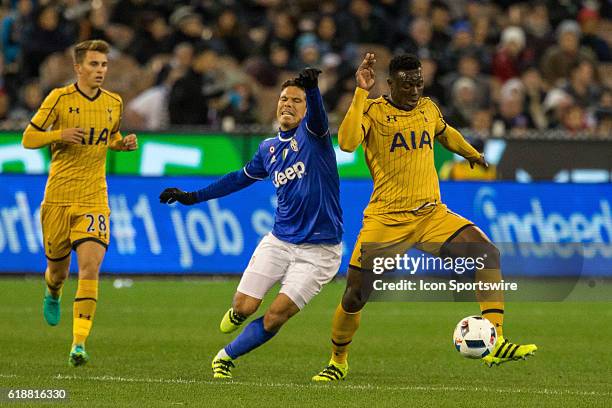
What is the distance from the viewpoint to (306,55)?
805 inches

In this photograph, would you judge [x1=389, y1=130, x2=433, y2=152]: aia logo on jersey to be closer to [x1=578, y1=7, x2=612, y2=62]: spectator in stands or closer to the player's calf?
the player's calf

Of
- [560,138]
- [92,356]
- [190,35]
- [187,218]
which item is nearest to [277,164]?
[92,356]

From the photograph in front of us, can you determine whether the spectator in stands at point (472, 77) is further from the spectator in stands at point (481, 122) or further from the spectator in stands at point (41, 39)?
the spectator in stands at point (41, 39)

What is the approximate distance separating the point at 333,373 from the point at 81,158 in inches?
108

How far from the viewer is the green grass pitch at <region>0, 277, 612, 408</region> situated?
29.0 feet

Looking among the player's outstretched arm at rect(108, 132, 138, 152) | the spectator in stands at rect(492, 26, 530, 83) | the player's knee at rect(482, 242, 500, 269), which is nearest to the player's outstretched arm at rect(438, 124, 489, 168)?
the player's knee at rect(482, 242, 500, 269)

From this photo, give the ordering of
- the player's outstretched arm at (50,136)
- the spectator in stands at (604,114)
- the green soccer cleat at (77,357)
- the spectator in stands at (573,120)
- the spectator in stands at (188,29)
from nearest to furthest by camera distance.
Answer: the green soccer cleat at (77,357) < the player's outstretched arm at (50,136) < the spectator in stands at (573,120) < the spectator in stands at (604,114) < the spectator in stands at (188,29)

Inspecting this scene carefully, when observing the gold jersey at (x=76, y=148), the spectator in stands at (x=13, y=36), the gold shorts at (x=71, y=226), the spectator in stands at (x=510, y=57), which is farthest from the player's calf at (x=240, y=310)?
the spectator in stands at (x=510, y=57)

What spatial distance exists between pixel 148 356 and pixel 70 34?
10671 millimetres

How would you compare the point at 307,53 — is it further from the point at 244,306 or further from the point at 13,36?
the point at 244,306

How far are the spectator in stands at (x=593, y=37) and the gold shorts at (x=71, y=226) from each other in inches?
539

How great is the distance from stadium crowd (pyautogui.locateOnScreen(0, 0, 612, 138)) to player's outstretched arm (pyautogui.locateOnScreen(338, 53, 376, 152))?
9.06 m

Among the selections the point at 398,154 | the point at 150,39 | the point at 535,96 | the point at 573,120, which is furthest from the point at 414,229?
the point at 150,39

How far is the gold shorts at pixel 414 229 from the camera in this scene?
9.70m
